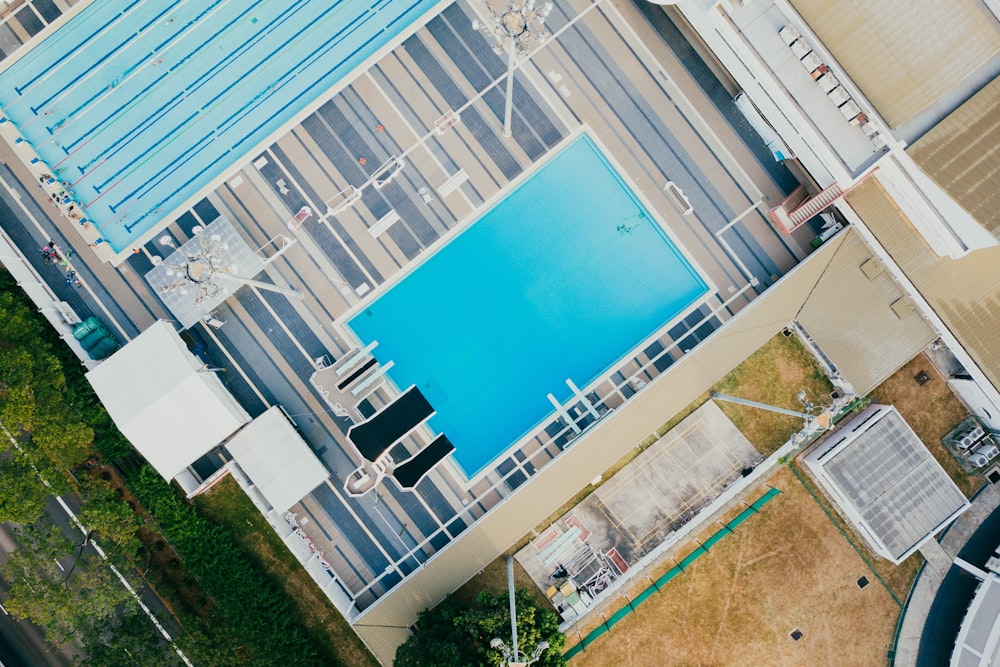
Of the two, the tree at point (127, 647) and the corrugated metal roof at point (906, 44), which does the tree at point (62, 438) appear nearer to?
the tree at point (127, 647)

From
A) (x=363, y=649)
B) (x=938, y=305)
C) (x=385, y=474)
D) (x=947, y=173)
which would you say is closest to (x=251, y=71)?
(x=385, y=474)

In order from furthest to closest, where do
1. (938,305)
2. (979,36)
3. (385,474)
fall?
(385,474) < (938,305) < (979,36)

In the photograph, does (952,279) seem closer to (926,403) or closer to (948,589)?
(926,403)

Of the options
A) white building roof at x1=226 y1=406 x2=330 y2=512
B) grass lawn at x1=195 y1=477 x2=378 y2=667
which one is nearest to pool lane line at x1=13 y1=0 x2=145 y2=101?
white building roof at x1=226 y1=406 x2=330 y2=512

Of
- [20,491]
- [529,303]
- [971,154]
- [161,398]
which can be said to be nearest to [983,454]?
[971,154]

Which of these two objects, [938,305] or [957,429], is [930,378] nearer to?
[957,429]

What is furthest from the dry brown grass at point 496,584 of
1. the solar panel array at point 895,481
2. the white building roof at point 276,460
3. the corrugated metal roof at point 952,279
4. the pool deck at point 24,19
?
the pool deck at point 24,19

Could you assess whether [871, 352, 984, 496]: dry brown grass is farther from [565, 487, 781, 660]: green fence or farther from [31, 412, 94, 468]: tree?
[31, 412, 94, 468]: tree
